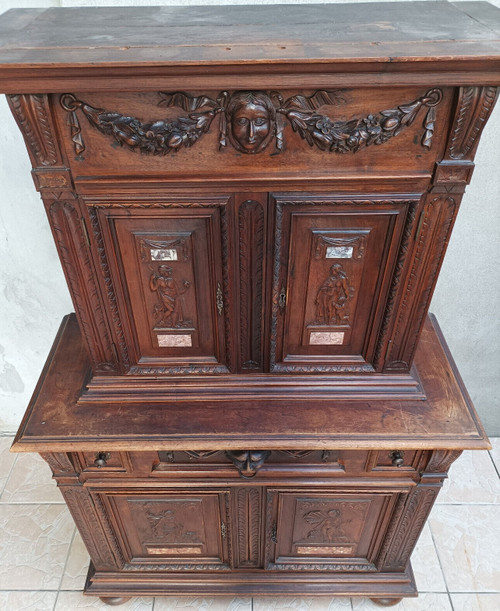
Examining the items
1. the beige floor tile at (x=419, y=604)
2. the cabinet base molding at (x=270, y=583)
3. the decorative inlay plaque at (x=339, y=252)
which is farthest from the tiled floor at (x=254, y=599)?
the decorative inlay plaque at (x=339, y=252)

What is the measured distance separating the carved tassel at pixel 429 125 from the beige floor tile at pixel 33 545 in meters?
1.87

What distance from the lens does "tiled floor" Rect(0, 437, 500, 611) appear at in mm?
1804

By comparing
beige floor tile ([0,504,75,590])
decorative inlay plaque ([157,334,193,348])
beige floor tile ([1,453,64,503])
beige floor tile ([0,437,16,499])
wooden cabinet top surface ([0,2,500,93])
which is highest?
wooden cabinet top surface ([0,2,500,93])

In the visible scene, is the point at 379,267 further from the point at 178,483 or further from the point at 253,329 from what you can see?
the point at 178,483

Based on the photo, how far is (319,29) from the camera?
1.04 meters

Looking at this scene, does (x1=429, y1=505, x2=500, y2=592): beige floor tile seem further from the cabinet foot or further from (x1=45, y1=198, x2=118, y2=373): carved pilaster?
(x1=45, y1=198, x2=118, y2=373): carved pilaster

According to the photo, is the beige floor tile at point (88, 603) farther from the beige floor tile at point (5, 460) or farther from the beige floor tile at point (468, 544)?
the beige floor tile at point (468, 544)

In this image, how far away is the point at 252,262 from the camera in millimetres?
1165

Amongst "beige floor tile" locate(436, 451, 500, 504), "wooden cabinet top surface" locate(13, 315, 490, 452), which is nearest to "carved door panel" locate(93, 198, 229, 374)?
"wooden cabinet top surface" locate(13, 315, 490, 452)

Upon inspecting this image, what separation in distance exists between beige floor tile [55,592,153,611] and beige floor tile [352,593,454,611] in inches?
29.0

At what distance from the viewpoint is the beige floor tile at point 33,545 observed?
6.12 feet

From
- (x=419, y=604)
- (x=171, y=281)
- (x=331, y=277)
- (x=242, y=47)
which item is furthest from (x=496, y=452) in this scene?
(x=242, y=47)

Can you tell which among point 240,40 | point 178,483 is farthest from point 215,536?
point 240,40

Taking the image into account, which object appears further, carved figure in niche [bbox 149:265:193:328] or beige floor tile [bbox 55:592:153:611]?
beige floor tile [bbox 55:592:153:611]
